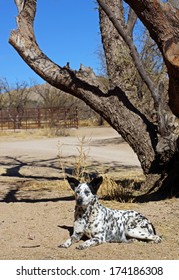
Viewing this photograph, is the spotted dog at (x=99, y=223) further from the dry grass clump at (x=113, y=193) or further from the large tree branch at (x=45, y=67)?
the large tree branch at (x=45, y=67)

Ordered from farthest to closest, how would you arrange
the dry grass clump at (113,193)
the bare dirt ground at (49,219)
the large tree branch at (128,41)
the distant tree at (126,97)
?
the distant tree at (126,97) → the large tree branch at (128,41) → the dry grass clump at (113,193) → the bare dirt ground at (49,219)

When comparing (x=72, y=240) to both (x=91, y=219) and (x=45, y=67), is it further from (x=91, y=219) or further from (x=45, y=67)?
(x=45, y=67)

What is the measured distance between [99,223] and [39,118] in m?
33.7

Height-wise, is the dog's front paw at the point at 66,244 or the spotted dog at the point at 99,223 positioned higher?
the spotted dog at the point at 99,223

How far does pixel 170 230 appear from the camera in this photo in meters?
6.88

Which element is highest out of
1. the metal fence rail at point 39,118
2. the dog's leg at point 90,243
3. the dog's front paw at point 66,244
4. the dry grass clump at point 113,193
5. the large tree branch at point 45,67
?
the large tree branch at point 45,67

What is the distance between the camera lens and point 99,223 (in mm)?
6109

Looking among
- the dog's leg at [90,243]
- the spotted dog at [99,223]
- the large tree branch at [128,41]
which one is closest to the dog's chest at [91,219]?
the spotted dog at [99,223]

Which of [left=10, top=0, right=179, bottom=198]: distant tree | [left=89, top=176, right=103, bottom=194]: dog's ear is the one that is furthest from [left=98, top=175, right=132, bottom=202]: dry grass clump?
[left=89, top=176, right=103, bottom=194]: dog's ear

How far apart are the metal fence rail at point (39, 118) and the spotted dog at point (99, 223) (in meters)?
31.8

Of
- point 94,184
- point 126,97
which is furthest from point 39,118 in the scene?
point 94,184

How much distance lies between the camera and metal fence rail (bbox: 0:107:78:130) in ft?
128

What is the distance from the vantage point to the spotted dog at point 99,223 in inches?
239
